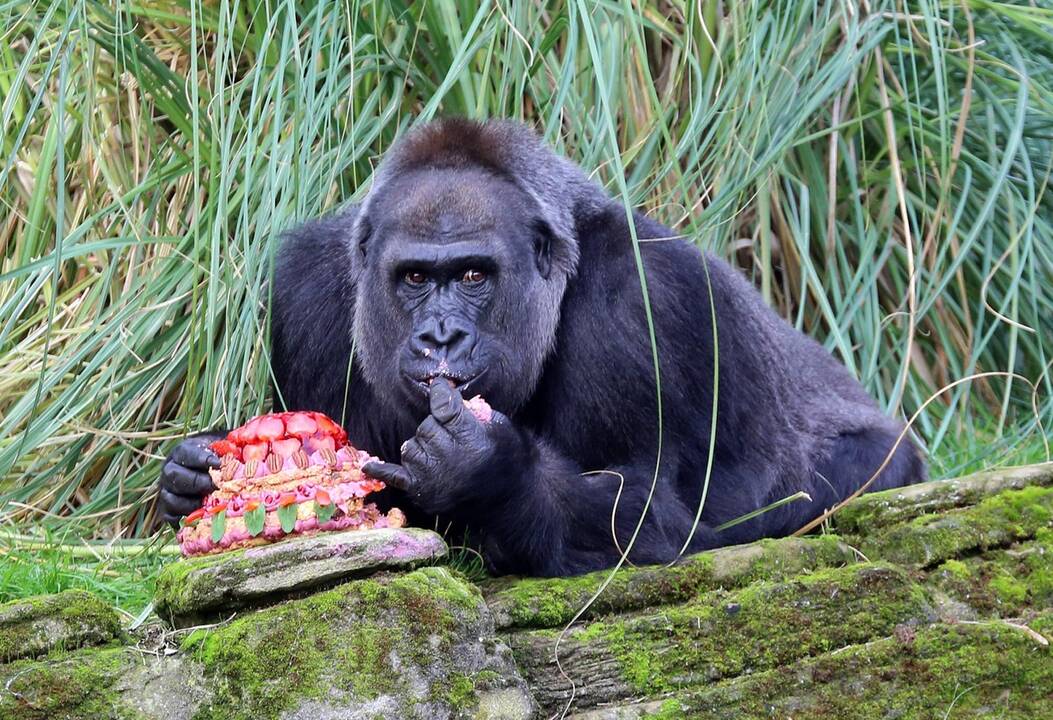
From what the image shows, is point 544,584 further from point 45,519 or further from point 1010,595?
point 45,519

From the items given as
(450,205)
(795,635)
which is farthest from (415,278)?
(795,635)

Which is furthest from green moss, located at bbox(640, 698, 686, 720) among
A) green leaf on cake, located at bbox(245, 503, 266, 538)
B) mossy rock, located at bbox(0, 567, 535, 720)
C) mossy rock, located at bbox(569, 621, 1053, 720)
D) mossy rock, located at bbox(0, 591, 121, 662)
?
mossy rock, located at bbox(0, 591, 121, 662)

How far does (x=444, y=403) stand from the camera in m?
4.02

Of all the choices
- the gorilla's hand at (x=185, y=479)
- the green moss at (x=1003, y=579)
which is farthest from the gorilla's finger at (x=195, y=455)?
the green moss at (x=1003, y=579)

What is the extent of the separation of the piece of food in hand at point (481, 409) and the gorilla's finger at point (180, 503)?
934mm

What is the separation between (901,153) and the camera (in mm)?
7059

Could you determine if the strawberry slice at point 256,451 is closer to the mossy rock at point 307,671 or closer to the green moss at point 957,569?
the mossy rock at point 307,671

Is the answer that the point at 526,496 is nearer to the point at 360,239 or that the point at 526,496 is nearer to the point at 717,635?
the point at 717,635

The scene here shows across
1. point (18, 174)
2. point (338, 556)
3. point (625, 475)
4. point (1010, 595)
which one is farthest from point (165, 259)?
point (1010, 595)

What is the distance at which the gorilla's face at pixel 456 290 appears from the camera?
4293 mm

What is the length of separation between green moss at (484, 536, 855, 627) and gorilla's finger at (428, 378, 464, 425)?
51 centimetres

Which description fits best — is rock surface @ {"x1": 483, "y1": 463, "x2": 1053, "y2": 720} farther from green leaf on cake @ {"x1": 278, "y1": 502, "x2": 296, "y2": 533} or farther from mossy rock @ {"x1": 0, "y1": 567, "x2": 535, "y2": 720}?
green leaf on cake @ {"x1": 278, "y1": 502, "x2": 296, "y2": 533}

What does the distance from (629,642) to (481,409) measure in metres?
0.85

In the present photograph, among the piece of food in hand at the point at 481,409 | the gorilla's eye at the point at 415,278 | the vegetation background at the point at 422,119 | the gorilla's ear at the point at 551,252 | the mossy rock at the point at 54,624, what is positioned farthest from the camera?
the vegetation background at the point at 422,119
